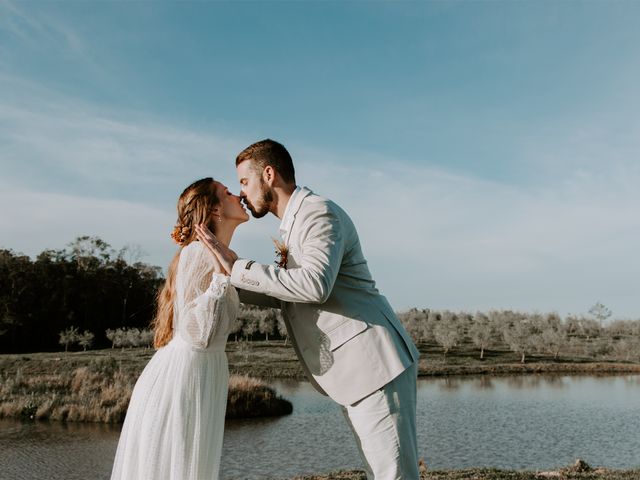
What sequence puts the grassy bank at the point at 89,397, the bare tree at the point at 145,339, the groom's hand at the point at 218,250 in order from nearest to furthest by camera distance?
the groom's hand at the point at 218,250 < the grassy bank at the point at 89,397 < the bare tree at the point at 145,339

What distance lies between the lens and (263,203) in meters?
3.43

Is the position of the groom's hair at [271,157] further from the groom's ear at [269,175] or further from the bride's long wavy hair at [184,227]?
the bride's long wavy hair at [184,227]

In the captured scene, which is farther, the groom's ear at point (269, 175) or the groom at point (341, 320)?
the groom's ear at point (269, 175)

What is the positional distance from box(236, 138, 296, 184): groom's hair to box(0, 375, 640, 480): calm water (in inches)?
420

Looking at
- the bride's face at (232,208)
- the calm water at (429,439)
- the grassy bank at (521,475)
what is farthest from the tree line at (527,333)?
the bride's face at (232,208)

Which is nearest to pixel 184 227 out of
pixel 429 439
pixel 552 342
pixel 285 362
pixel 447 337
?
pixel 429 439

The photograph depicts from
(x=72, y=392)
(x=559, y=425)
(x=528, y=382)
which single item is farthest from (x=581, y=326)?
(x=72, y=392)

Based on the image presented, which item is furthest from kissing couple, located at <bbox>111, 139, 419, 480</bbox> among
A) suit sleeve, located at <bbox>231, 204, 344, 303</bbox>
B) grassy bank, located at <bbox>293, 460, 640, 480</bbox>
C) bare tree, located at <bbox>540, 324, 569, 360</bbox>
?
bare tree, located at <bbox>540, 324, 569, 360</bbox>

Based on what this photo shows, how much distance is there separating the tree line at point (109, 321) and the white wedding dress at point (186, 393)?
122 feet

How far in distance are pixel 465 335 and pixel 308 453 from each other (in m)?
39.1

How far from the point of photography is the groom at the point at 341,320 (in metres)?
2.96

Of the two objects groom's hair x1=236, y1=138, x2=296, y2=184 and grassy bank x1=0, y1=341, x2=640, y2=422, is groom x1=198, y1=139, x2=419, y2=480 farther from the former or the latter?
grassy bank x1=0, y1=341, x2=640, y2=422

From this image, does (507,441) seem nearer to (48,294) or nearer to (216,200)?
(216,200)

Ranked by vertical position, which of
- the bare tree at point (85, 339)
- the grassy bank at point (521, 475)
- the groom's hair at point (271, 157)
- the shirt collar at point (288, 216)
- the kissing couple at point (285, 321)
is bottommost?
the grassy bank at point (521, 475)
